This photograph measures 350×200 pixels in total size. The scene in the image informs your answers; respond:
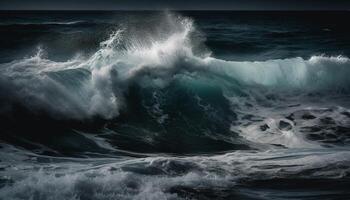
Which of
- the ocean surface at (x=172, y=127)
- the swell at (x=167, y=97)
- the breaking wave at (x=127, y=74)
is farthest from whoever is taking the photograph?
the breaking wave at (x=127, y=74)

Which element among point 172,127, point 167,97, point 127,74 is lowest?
point 172,127

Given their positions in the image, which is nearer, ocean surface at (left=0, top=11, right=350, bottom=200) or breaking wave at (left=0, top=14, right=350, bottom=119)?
ocean surface at (left=0, top=11, right=350, bottom=200)

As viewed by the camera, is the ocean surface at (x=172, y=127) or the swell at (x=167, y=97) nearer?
the ocean surface at (x=172, y=127)

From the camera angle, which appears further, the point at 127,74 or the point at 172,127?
the point at 127,74

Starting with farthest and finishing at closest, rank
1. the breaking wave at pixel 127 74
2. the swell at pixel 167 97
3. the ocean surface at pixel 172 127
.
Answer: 1. the breaking wave at pixel 127 74
2. the swell at pixel 167 97
3. the ocean surface at pixel 172 127

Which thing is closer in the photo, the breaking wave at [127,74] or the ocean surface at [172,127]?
the ocean surface at [172,127]

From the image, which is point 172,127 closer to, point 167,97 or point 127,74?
point 167,97

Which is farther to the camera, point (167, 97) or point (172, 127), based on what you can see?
point (167, 97)

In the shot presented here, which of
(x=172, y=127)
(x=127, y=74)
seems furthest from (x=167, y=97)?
(x=172, y=127)

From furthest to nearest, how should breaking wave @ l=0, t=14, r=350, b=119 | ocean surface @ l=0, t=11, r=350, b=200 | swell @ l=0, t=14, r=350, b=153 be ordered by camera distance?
breaking wave @ l=0, t=14, r=350, b=119 < swell @ l=0, t=14, r=350, b=153 < ocean surface @ l=0, t=11, r=350, b=200

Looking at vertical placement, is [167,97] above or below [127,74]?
below
